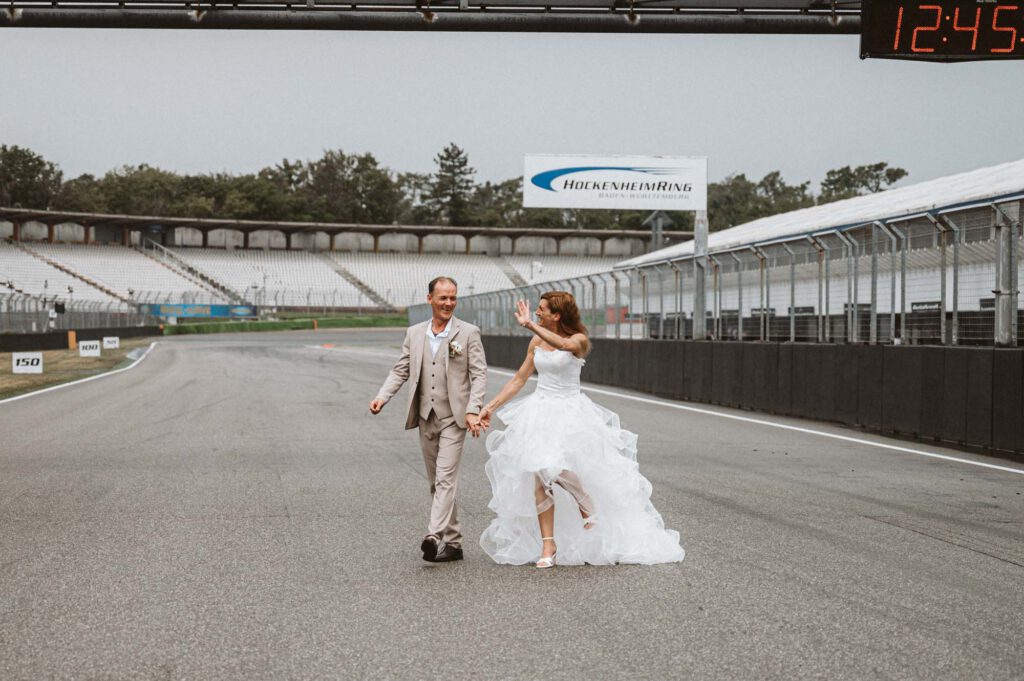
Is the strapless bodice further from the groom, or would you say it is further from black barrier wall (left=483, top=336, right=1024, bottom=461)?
black barrier wall (left=483, top=336, right=1024, bottom=461)

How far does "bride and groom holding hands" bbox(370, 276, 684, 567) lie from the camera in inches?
253

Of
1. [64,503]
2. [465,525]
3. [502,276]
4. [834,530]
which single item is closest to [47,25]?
[64,503]

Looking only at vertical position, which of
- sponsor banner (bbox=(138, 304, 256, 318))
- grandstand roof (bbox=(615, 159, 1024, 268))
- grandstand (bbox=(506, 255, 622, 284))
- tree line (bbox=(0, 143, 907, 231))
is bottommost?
sponsor banner (bbox=(138, 304, 256, 318))

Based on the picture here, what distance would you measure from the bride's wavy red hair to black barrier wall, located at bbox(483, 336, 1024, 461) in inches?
287

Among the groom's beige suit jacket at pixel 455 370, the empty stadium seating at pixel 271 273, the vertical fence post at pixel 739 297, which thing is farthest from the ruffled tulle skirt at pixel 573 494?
the empty stadium seating at pixel 271 273

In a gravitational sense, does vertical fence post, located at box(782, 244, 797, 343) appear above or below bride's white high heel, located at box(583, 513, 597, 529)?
above

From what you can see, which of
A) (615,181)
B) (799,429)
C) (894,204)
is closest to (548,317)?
(799,429)

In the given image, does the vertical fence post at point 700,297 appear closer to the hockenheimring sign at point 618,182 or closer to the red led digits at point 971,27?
the hockenheimring sign at point 618,182

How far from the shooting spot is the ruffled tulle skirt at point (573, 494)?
6430mm

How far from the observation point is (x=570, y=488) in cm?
642

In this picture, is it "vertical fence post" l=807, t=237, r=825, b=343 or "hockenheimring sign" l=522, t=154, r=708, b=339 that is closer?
"vertical fence post" l=807, t=237, r=825, b=343

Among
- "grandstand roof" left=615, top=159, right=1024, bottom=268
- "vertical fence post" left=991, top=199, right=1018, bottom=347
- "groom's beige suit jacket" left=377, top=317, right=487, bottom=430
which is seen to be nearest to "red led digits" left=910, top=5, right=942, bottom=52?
"vertical fence post" left=991, top=199, right=1018, bottom=347

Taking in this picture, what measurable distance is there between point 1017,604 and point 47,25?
33.1 ft

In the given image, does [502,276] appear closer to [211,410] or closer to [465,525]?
[211,410]
